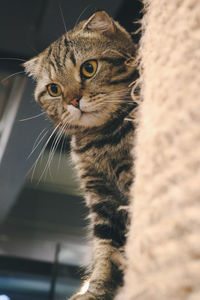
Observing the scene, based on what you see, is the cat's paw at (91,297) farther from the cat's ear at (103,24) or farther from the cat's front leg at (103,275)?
the cat's ear at (103,24)

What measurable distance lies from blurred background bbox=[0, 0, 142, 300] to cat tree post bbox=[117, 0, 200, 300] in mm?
464

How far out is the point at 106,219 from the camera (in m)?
0.67

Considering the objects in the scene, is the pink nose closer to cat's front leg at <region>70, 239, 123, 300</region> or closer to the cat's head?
the cat's head

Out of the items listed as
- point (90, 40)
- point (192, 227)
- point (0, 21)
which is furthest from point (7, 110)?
point (192, 227)

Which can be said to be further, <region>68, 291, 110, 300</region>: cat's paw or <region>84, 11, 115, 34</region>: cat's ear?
<region>84, 11, 115, 34</region>: cat's ear

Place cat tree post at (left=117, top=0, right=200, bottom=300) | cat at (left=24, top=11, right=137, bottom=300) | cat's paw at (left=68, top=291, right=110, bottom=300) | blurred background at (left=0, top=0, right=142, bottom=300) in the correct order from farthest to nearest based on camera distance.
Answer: blurred background at (left=0, top=0, right=142, bottom=300) < cat at (left=24, top=11, right=137, bottom=300) < cat's paw at (left=68, top=291, right=110, bottom=300) < cat tree post at (left=117, top=0, right=200, bottom=300)

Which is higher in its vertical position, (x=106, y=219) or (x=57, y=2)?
(x=57, y=2)

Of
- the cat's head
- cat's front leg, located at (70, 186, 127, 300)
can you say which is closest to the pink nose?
the cat's head

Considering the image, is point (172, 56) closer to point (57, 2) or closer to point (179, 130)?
point (179, 130)

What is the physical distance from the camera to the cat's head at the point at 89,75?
2.27 ft

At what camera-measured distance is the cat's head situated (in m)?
0.69

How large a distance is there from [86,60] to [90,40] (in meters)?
0.04

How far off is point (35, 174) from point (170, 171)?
46.8 inches

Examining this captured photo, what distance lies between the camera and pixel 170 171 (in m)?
0.28
